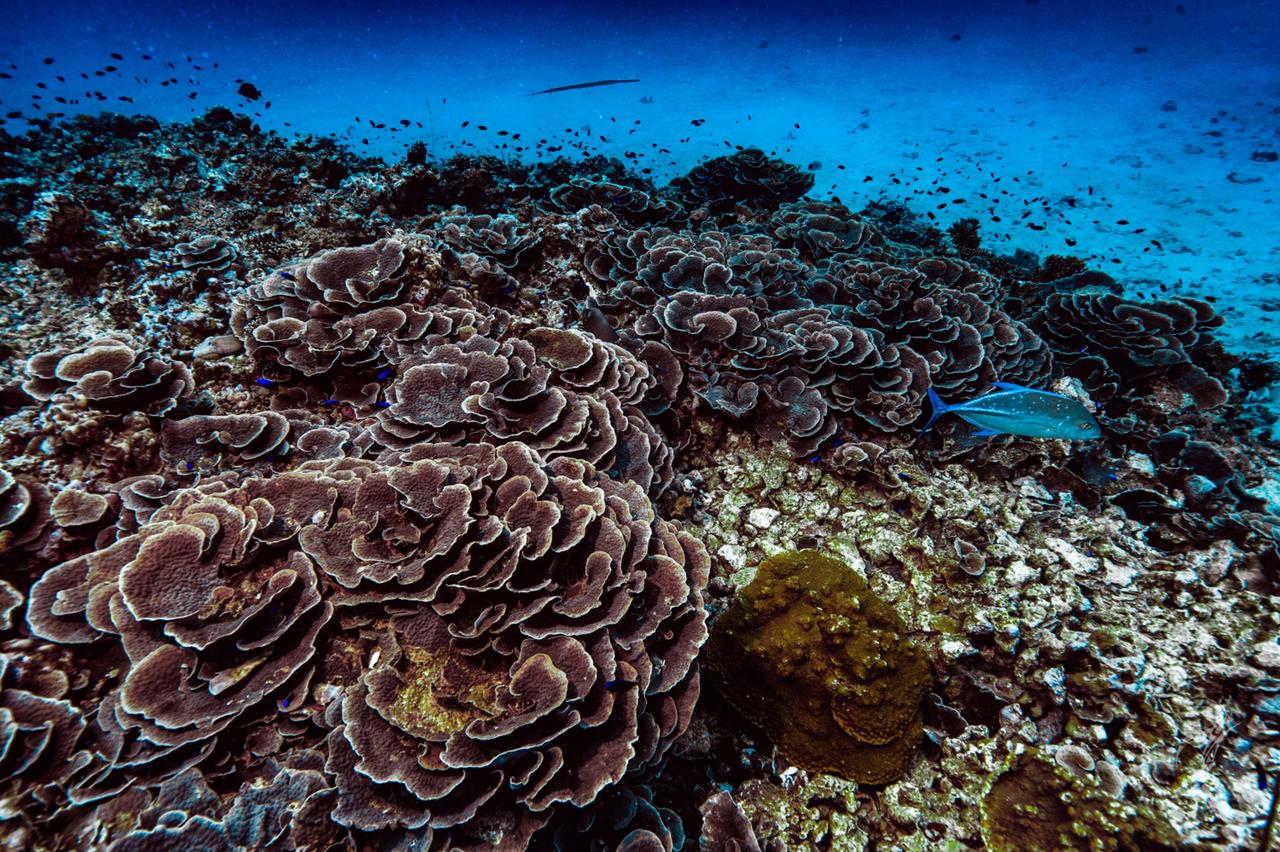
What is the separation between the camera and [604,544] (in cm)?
279

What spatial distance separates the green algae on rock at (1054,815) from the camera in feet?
8.88

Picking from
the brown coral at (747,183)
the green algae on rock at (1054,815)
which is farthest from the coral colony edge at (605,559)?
the brown coral at (747,183)

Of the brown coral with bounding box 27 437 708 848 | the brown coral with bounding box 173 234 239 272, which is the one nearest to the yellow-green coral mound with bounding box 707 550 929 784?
the brown coral with bounding box 27 437 708 848

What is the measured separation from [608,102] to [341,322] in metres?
55.7

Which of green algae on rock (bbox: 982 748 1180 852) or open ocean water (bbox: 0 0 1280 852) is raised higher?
open ocean water (bbox: 0 0 1280 852)

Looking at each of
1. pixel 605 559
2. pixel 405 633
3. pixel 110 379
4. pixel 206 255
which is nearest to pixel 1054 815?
pixel 605 559

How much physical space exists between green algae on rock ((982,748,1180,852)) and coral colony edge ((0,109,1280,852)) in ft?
0.06

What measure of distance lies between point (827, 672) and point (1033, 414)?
88.7 inches

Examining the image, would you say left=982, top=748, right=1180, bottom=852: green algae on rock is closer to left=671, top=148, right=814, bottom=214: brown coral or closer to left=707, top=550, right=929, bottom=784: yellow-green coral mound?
left=707, top=550, right=929, bottom=784: yellow-green coral mound

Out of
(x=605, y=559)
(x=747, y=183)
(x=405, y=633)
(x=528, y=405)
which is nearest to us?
(x=405, y=633)

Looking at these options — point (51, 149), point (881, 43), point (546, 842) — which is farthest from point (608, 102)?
point (546, 842)

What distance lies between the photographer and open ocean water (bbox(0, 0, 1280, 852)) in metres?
2.23

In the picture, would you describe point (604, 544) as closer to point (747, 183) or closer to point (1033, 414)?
point (1033, 414)

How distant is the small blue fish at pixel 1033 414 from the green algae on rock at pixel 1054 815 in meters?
2.07
